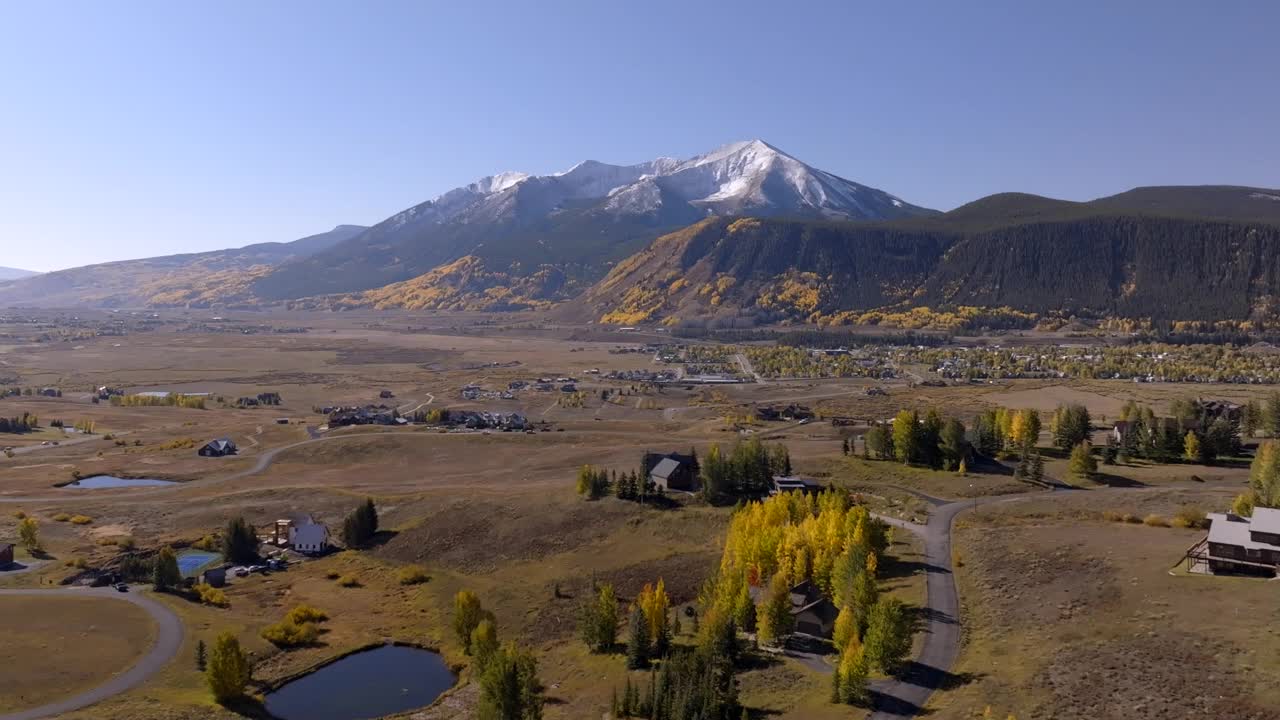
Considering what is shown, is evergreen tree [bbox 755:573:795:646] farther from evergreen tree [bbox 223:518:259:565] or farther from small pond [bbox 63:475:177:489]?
small pond [bbox 63:475:177:489]

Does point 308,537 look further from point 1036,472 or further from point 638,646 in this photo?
point 1036,472

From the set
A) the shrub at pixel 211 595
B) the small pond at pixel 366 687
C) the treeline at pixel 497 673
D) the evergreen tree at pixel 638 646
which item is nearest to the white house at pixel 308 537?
the shrub at pixel 211 595

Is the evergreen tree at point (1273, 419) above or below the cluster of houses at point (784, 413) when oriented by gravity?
above

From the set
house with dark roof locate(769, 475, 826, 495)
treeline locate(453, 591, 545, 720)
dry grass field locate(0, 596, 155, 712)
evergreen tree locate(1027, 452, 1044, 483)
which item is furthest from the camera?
evergreen tree locate(1027, 452, 1044, 483)

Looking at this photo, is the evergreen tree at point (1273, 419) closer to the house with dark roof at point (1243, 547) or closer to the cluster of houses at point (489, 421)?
the house with dark roof at point (1243, 547)

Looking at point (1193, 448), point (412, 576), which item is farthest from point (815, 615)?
point (1193, 448)

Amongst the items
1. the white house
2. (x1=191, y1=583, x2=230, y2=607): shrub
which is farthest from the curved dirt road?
the white house

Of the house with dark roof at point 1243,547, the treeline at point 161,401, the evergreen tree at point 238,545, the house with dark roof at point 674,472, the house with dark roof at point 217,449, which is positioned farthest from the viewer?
the treeline at point 161,401
